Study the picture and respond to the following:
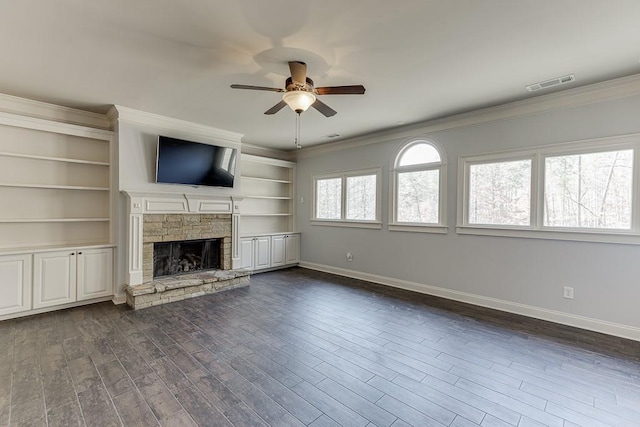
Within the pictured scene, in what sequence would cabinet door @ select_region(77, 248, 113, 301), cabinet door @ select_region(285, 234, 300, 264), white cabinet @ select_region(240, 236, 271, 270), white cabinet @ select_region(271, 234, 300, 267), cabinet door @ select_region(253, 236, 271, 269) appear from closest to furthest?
1. cabinet door @ select_region(77, 248, 113, 301)
2. white cabinet @ select_region(240, 236, 271, 270)
3. cabinet door @ select_region(253, 236, 271, 269)
4. white cabinet @ select_region(271, 234, 300, 267)
5. cabinet door @ select_region(285, 234, 300, 264)

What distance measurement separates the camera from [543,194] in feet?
12.2

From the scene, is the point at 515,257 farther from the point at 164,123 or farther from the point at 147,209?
the point at 164,123

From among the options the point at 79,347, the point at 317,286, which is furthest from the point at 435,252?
the point at 79,347

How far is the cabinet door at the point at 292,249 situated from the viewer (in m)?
6.61

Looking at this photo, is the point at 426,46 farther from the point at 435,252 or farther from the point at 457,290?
the point at 457,290

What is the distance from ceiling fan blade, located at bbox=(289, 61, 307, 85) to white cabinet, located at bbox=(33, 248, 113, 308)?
11.9ft

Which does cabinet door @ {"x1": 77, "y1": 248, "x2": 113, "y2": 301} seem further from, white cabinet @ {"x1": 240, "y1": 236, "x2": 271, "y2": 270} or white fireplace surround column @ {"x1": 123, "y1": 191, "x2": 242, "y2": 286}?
white cabinet @ {"x1": 240, "y1": 236, "x2": 271, "y2": 270}

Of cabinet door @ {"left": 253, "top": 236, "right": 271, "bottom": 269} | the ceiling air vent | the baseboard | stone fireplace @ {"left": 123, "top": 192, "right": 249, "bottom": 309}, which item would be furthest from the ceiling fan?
cabinet door @ {"left": 253, "top": 236, "right": 271, "bottom": 269}

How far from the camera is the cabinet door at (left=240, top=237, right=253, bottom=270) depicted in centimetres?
572

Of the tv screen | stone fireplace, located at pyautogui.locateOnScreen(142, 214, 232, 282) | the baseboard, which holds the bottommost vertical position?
the baseboard

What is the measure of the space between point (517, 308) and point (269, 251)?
440 cm

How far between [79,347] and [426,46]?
14.2 ft

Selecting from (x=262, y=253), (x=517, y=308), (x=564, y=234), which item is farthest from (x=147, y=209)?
(x=564, y=234)

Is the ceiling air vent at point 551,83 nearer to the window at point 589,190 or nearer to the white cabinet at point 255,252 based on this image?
the window at point 589,190
